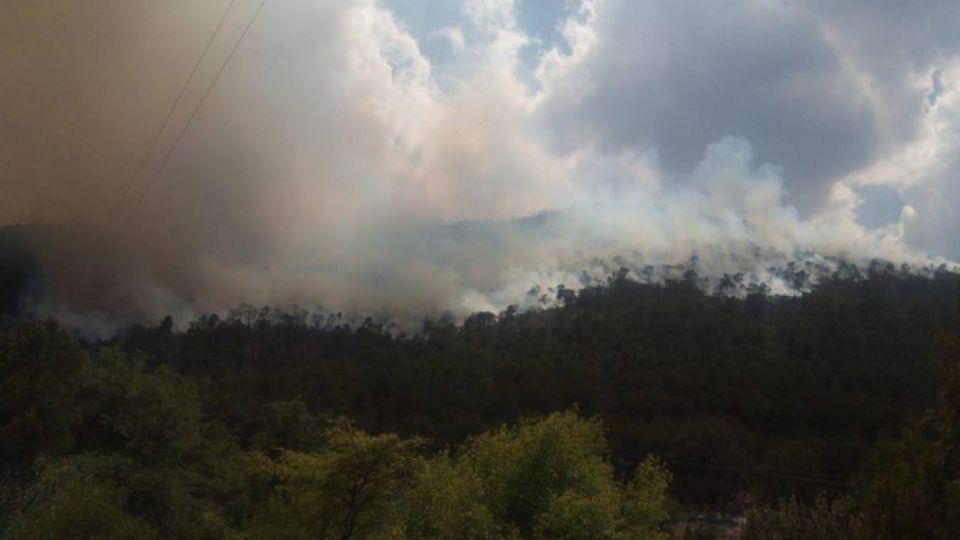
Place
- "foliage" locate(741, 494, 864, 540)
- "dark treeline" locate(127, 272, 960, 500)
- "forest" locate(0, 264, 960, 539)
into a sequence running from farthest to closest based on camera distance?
1. "dark treeline" locate(127, 272, 960, 500)
2. "foliage" locate(741, 494, 864, 540)
3. "forest" locate(0, 264, 960, 539)

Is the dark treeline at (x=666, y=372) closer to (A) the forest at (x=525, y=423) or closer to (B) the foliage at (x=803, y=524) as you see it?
(A) the forest at (x=525, y=423)

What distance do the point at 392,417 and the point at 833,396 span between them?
47.4 meters

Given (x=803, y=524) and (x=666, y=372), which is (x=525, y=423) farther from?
(x=666, y=372)

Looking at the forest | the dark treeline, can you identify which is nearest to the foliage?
the forest

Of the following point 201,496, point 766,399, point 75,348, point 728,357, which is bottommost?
point 201,496

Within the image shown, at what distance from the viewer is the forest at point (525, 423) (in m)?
23.6

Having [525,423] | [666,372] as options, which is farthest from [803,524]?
[666,372]

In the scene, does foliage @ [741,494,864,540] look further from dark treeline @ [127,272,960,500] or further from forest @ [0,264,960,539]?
dark treeline @ [127,272,960,500]

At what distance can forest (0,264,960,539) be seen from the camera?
77.3 ft

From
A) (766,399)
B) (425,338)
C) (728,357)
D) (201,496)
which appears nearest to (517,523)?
(201,496)

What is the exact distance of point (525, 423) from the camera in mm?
29328

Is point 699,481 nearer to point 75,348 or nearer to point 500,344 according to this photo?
point 75,348

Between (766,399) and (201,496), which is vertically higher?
(766,399)

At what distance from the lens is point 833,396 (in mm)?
77938
